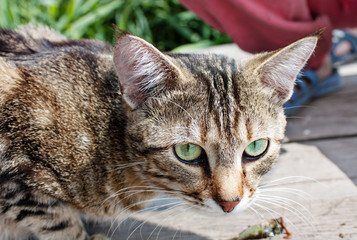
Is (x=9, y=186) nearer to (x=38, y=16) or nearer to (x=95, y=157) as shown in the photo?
(x=95, y=157)

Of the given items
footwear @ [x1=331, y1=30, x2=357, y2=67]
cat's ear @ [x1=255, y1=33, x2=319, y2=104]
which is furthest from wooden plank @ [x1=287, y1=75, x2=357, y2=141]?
cat's ear @ [x1=255, y1=33, x2=319, y2=104]

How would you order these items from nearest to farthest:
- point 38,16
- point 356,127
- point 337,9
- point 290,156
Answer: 1. point 290,156
2. point 356,127
3. point 337,9
4. point 38,16

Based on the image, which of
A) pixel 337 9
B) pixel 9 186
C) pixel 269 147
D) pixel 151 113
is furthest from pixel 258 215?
pixel 337 9

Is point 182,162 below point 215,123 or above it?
below

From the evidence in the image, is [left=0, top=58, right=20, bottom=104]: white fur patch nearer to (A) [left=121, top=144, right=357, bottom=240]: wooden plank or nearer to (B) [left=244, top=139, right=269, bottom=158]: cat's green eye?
(A) [left=121, top=144, right=357, bottom=240]: wooden plank

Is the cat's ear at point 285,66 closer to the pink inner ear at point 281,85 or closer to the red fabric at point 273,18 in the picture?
the pink inner ear at point 281,85

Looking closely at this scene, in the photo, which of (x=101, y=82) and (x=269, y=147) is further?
(x=101, y=82)

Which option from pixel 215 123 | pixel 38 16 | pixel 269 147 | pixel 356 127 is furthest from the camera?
pixel 38 16
